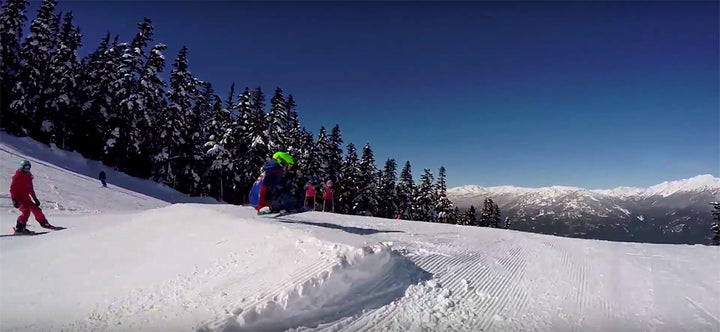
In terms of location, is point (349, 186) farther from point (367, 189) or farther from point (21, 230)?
point (21, 230)

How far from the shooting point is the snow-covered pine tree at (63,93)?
3622 cm

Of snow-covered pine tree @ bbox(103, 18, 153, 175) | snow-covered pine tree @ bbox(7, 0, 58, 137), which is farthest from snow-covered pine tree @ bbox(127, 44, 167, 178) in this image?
snow-covered pine tree @ bbox(7, 0, 58, 137)

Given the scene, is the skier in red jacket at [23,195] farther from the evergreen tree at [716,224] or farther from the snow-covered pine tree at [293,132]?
the evergreen tree at [716,224]

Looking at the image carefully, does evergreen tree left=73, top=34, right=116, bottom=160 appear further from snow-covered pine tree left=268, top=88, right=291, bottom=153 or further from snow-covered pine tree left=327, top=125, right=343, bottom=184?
snow-covered pine tree left=327, top=125, right=343, bottom=184

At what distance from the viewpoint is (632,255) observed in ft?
28.1

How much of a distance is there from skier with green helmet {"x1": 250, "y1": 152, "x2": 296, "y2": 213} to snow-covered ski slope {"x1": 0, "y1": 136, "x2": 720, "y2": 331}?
1059 millimetres

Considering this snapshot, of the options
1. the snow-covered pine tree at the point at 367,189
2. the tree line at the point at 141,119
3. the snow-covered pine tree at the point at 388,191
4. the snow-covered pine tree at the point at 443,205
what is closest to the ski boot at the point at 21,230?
the tree line at the point at 141,119

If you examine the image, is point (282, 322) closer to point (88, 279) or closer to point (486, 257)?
point (88, 279)

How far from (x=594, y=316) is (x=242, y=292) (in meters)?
4.58

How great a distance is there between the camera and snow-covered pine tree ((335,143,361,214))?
43.7 metres

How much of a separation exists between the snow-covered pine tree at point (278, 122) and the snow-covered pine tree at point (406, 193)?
1930 centimetres

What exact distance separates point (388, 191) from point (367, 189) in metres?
7.79

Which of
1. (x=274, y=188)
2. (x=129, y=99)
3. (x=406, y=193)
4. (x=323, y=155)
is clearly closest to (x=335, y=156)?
(x=323, y=155)

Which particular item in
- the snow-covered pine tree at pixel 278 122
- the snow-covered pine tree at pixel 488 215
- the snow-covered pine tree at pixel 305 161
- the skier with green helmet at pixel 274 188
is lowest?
the snow-covered pine tree at pixel 488 215
